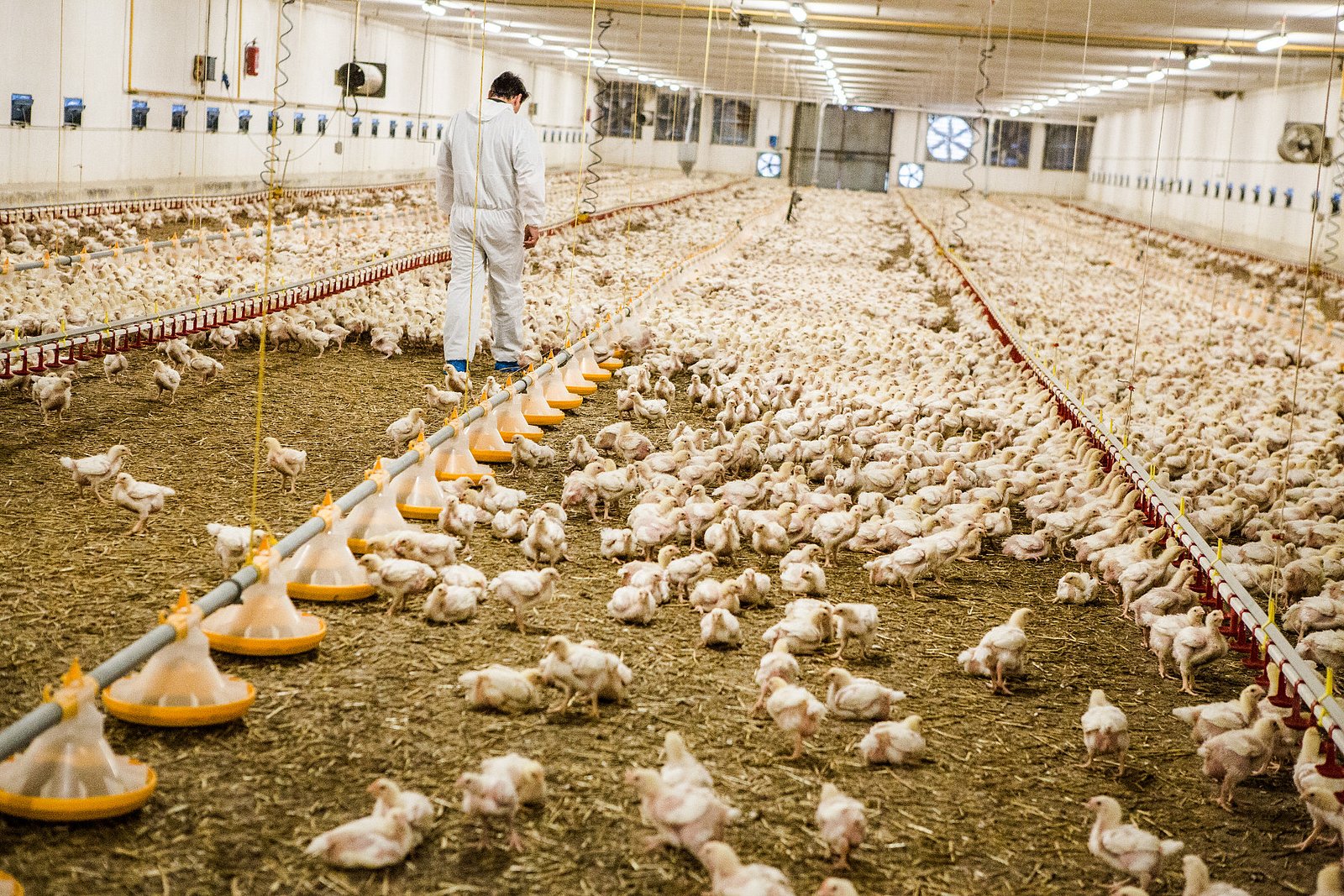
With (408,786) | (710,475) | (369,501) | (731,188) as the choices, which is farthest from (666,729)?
(731,188)

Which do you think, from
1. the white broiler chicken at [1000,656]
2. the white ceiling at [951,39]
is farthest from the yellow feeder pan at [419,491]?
the white ceiling at [951,39]

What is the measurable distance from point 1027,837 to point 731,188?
40326 millimetres

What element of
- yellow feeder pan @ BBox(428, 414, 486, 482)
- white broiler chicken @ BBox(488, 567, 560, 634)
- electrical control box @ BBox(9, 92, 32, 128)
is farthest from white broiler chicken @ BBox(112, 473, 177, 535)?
electrical control box @ BBox(9, 92, 32, 128)

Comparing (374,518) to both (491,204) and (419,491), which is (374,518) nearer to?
(419,491)

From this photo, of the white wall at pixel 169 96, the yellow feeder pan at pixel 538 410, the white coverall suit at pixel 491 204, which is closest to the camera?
the yellow feeder pan at pixel 538 410

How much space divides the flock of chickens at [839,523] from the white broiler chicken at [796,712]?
1 cm

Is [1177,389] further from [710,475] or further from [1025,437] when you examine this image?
[710,475]

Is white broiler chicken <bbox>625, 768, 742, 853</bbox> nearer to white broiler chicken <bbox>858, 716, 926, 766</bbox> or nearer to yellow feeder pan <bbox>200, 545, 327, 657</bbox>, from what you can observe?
white broiler chicken <bbox>858, 716, 926, 766</bbox>

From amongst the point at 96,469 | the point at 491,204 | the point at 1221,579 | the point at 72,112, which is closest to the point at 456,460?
the point at 96,469

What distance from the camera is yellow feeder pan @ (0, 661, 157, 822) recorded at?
10.0 ft

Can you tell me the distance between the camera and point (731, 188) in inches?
1684

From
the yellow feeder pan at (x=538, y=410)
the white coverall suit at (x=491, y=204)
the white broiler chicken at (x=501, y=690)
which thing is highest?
the white coverall suit at (x=491, y=204)

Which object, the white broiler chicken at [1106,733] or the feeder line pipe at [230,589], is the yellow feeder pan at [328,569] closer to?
the feeder line pipe at [230,589]

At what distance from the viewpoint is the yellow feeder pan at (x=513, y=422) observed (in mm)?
7453
